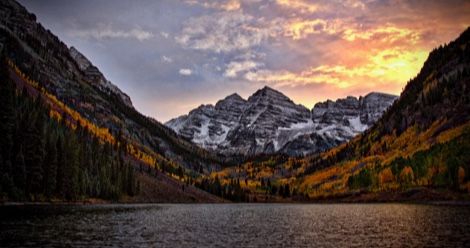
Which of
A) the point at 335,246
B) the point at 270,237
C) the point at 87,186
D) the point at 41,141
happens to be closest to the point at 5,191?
the point at 41,141

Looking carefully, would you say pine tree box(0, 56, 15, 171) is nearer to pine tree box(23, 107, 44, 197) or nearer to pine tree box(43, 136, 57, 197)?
pine tree box(23, 107, 44, 197)

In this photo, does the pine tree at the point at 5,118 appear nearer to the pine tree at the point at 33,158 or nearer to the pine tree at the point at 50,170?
Answer: the pine tree at the point at 33,158

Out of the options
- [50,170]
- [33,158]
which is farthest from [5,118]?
[50,170]

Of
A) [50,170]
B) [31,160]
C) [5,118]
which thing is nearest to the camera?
[5,118]

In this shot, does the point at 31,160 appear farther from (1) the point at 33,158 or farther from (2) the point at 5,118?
Result: (2) the point at 5,118

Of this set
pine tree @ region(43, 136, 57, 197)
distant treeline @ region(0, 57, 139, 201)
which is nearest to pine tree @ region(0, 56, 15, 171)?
distant treeline @ region(0, 57, 139, 201)

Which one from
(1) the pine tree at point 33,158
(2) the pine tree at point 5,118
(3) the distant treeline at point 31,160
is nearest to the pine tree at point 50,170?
(3) the distant treeline at point 31,160

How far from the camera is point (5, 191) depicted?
4781 inches

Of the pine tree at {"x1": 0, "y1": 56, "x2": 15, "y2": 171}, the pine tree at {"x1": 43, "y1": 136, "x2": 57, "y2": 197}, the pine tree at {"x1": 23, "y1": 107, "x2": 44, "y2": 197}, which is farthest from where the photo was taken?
the pine tree at {"x1": 43, "y1": 136, "x2": 57, "y2": 197}

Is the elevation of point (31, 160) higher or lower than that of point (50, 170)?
higher

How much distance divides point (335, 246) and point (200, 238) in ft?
58.1

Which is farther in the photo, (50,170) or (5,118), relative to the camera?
(50,170)

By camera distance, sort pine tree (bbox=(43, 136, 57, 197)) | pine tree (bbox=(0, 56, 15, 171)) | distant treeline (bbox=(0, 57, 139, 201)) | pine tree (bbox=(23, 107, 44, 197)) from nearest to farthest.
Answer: pine tree (bbox=(0, 56, 15, 171))
distant treeline (bbox=(0, 57, 139, 201))
pine tree (bbox=(23, 107, 44, 197))
pine tree (bbox=(43, 136, 57, 197))

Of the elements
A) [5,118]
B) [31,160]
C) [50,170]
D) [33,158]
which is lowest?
[50,170]
